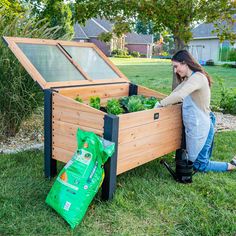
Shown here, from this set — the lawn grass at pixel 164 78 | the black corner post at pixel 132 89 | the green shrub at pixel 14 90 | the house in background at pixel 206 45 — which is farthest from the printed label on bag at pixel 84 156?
the house in background at pixel 206 45

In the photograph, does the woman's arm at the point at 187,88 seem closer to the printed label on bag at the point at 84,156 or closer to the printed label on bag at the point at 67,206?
the printed label on bag at the point at 84,156

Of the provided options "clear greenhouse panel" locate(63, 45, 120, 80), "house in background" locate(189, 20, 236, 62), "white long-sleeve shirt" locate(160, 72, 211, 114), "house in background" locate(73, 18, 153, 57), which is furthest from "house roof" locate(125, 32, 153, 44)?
"white long-sleeve shirt" locate(160, 72, 211, 114)

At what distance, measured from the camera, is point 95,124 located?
2982 mm

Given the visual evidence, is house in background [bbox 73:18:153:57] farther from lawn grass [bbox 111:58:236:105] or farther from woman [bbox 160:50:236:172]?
woman [bbox 160:50:236:172]

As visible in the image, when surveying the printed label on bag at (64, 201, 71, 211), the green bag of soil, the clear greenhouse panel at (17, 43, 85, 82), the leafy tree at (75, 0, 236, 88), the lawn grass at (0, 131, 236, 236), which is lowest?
the lawn grass at (0, 131, 236, 236)

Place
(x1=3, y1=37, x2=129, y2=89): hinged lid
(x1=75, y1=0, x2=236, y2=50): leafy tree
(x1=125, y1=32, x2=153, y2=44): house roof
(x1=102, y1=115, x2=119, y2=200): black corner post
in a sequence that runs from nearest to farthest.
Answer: (x1=102, y1=115, x2=119, y2=200): black corner post → (x1=3, y1=37, x2=129, y2=89): hinged lid → (x1=75, y1=0, x2=236, y2=50): leafy tree → (x1=125, y1=32, x2=153, y2=44): house roof

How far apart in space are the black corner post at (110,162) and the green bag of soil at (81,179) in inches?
3.3

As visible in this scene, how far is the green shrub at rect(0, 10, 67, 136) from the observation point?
4.44m

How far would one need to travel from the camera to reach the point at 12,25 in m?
4.68

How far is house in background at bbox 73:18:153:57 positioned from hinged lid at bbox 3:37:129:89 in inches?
1408

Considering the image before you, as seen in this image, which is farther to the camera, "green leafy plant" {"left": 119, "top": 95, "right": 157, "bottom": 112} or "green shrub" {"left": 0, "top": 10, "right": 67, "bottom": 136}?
"green shrub" {"left": 0, "top": 10, "right": 67, "bottom": 136}

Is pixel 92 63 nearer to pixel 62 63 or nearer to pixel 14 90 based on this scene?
pixel 62 63

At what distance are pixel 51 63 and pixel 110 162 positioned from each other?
139cm

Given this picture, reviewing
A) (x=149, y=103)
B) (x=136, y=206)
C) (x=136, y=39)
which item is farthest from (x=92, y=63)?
(x=136, y=39)
